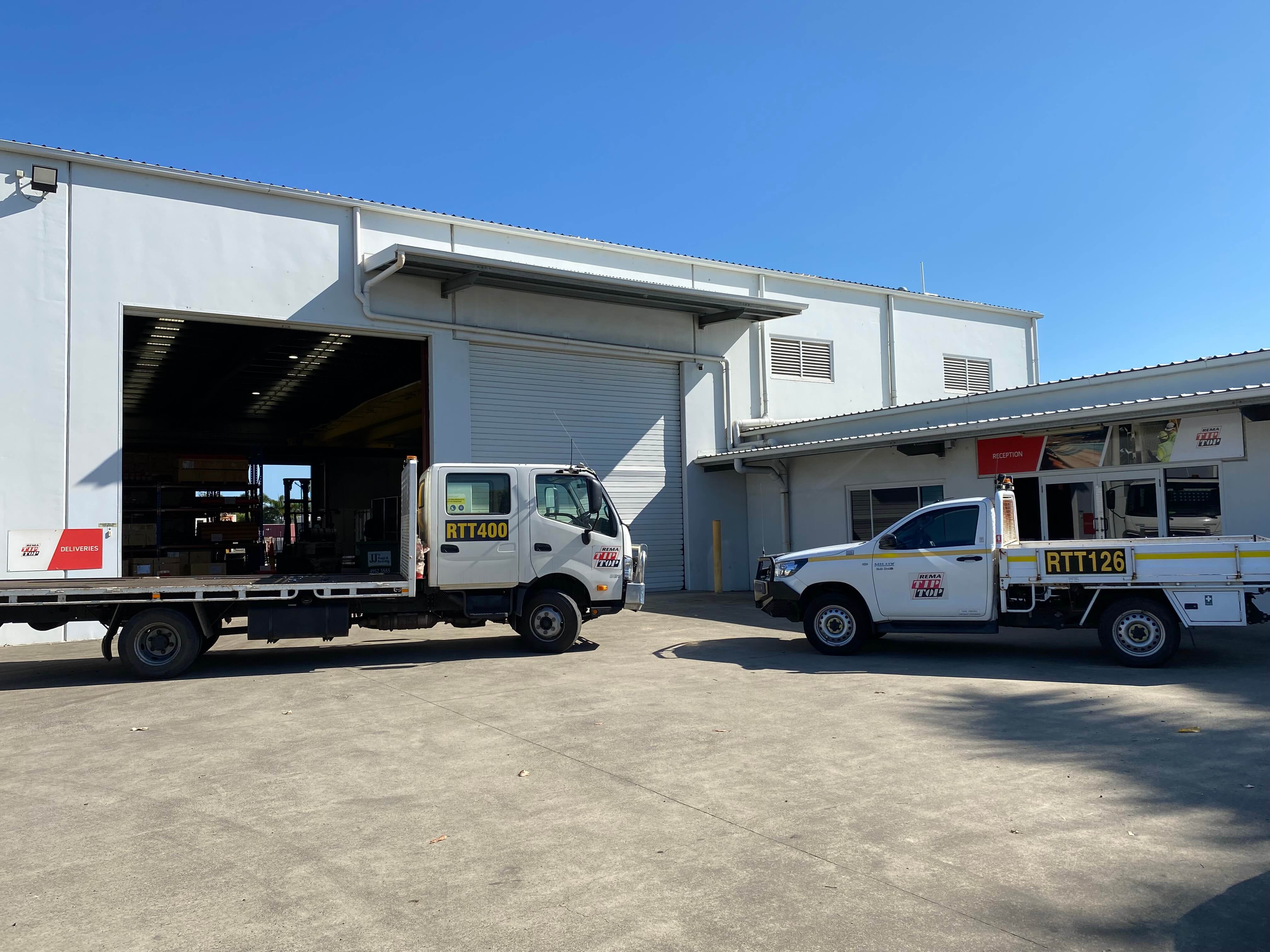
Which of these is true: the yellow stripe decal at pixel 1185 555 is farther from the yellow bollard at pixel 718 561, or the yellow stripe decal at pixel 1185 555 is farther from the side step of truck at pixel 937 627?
the yellow bollard at pixel 718 561

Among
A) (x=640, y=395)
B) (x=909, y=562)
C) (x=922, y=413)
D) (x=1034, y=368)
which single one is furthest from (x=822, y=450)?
(x=1034, y=368)

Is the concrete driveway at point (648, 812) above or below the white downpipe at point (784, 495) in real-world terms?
below

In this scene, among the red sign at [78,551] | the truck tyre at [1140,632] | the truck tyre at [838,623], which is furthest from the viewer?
the red sign at [78,551]

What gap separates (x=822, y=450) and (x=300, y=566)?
48.3 feet

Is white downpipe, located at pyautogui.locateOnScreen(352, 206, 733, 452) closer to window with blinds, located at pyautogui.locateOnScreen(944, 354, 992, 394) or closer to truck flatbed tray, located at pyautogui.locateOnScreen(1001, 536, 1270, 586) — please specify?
window with blinds, located at pyautogui.locateOnScreen(944, 354, 992, 394)

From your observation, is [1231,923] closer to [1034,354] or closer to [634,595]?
[634,595]

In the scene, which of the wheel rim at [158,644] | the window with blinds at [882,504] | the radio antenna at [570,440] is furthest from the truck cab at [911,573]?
the radio antenna at [570,440]

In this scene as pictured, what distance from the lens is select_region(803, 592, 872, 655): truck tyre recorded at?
11617 mm

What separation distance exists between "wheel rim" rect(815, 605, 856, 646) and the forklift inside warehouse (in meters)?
5.67

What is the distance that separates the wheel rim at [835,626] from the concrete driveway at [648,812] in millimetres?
1244

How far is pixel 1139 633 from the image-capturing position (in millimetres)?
10234

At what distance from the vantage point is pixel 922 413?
61.6ft

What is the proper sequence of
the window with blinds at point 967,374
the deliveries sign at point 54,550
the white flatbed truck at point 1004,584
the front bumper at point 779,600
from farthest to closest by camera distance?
the window with blinds at point 967,374
the front bumper at point 779,600
the deliveries sign at point 54,550
the white flatbed truck at point 1004,584

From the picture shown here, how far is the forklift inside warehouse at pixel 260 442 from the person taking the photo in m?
20.2
